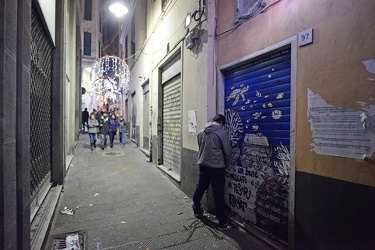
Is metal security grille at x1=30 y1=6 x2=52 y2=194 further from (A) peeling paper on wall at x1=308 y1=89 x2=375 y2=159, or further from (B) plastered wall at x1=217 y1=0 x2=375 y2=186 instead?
(A) peeling paper on wall at x1=308 y1=89 x2=375 y2=159

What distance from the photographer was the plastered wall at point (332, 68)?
2.41m

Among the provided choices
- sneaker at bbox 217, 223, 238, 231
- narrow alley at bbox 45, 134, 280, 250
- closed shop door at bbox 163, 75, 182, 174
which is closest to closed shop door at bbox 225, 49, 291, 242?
A: sneaker at bbox 217, 223, 238, 231

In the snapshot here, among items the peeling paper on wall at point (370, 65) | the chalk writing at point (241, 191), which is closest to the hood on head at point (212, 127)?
the chalk writing at point (241, 191)

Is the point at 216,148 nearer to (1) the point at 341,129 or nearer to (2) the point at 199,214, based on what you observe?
(2) the point at 199,214

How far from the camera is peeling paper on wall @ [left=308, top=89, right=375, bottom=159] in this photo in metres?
2.41

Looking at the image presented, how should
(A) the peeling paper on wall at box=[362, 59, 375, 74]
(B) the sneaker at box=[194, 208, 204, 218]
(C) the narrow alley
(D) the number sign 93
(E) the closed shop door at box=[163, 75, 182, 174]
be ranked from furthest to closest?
(E) the closed shop door at box=[163, 75, 182, 174], (B) the sneaker at box=[194, 208, 204, 218], (C) the narrow alley, (D) the number sign 93, (A) the peeling paper on wall at box=[362, 59, 375, 74]

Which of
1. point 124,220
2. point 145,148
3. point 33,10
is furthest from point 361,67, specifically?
point 145,148

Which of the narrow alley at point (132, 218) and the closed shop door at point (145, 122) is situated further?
the closed shop door at point (145, 122)

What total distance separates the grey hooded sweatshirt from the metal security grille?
290 cm

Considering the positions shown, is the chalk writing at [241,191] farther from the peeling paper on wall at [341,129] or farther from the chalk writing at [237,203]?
the peeling paper on wall at [341,129]

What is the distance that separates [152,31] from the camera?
10.0 meters

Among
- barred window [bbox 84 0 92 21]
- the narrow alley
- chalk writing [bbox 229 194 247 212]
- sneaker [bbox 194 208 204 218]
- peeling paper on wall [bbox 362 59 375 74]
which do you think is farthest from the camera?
barred window [bbox 84 0 92 21]

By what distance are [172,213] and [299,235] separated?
98.0 inches

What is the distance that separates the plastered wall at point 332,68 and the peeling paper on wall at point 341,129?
0.01 meters
